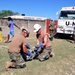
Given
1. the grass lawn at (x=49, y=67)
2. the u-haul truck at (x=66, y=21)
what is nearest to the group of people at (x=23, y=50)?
the grass lawn at (x=49, y=67)

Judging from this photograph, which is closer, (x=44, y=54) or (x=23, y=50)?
(x=23, y=50)

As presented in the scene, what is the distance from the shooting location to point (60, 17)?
18.1 m

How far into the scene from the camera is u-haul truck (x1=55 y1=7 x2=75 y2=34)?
17.4 m

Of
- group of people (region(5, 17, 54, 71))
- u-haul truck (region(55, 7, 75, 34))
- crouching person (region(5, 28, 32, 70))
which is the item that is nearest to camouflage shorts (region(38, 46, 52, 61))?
group of people (region(5, 17, 54, 71))

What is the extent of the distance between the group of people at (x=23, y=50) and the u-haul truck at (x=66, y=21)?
28.0 feet

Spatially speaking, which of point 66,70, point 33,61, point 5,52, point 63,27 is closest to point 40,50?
point 33,61

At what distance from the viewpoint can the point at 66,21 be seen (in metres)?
17.5

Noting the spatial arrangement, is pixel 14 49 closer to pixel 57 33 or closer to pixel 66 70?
pixel 66 70

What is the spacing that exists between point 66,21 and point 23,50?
10.2 metres

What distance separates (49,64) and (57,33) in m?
10.8

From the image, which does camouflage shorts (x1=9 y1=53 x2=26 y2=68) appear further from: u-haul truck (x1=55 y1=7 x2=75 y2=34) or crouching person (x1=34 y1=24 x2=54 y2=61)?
u-haul truck (x1=55 y1=7 x2=75 y2=34)

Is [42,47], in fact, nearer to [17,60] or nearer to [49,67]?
[49,67]

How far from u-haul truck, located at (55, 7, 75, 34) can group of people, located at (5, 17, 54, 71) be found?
28.0 feet

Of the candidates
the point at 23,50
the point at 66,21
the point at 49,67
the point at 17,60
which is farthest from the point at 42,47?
the point at 66,21
